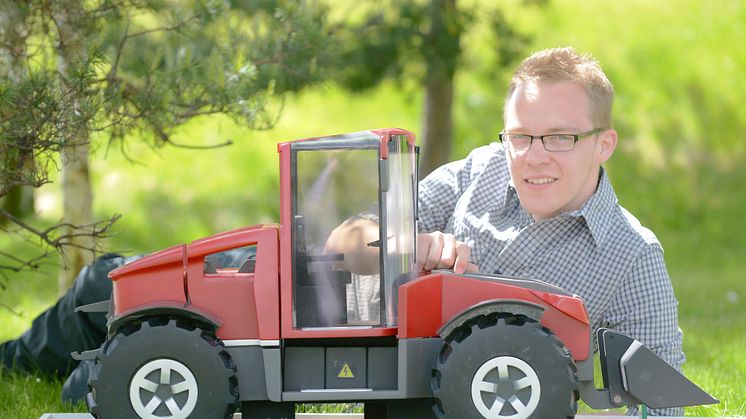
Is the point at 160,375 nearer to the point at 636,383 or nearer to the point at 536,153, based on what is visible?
→ the point at 636,383

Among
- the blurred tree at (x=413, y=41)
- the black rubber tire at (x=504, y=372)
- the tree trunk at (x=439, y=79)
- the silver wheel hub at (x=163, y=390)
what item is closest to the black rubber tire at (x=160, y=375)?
the silver wheel hub at (x=163, y=390)

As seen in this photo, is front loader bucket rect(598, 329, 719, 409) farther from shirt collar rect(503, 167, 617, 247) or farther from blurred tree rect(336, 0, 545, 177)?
blurred tree rect(336, 0, 545, 177)

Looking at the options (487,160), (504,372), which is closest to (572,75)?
(487,160)

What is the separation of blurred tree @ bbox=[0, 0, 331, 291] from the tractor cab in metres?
0.90

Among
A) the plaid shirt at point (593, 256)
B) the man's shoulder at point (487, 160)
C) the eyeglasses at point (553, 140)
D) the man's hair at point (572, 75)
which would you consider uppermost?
the man's hair at point (572, 75)

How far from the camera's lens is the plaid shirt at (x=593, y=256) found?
95.8 inches

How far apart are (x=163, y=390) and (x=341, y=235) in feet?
1.42

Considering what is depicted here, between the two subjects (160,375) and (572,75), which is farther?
(572,75)

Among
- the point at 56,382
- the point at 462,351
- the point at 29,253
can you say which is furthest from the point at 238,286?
the point at 29,253

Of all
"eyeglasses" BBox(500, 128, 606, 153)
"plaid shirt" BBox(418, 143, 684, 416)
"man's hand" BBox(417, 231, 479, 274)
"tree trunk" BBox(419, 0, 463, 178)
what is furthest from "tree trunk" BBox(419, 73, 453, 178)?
"man's hand" BBox(417, 231, 479, 274)

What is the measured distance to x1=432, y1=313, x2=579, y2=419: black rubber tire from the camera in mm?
1804

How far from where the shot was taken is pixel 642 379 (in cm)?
191

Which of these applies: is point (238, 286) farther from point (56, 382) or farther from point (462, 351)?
point (56, 382)

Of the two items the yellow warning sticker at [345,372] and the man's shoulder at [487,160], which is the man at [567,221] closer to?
the man's shoulder at [487,160]
